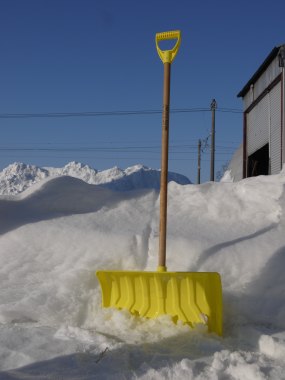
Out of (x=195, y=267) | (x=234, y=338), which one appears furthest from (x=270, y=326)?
(x=195, y=267)

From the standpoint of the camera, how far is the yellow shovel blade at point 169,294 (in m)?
3.10

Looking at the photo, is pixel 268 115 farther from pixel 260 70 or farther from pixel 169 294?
pixel 169 294

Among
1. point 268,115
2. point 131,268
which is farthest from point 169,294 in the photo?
point 268,115

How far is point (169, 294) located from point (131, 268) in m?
0.64

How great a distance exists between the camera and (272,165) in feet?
37.9

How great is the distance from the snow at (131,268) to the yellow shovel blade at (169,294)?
10cm

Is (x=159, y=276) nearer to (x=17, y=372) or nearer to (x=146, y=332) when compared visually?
(x=146, y=332)

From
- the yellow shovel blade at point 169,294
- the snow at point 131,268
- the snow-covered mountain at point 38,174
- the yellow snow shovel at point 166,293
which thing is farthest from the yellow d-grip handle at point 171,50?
the snow-covered mountain at point 38,174

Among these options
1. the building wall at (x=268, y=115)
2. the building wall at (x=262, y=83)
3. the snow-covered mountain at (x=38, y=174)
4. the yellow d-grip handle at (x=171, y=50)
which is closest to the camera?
the yellow d-grip handle at (x=171, y=50)

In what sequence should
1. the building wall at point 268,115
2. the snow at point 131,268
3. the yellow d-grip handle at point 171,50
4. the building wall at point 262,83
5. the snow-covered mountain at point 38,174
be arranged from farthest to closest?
1. the snow-covered mountain at point 38,174
2. the building wall at point 262,83
3. the building wall at point 268,115
4. the yellow d-grip handle at point 171,50
5. the snow at point 131,268

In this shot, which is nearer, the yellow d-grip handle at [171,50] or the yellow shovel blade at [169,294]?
the yellow shovel blade at [169,294]

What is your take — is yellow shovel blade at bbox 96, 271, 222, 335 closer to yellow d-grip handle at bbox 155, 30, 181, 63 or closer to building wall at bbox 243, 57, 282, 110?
yellow d-grip handle at bbox 155, 30, 181, 63

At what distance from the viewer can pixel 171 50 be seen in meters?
3.78

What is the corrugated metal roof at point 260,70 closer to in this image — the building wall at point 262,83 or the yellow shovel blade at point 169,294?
the building wall at point 262,83
